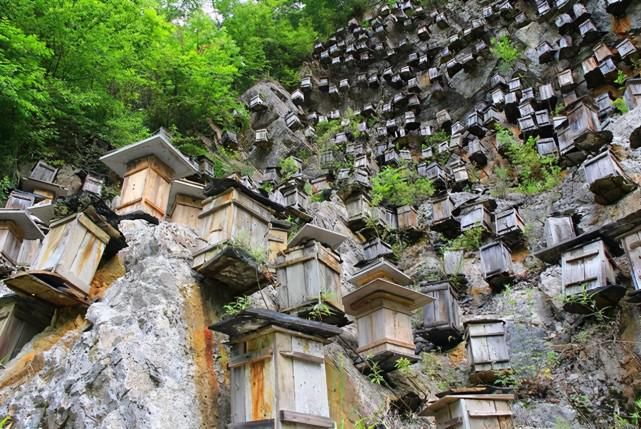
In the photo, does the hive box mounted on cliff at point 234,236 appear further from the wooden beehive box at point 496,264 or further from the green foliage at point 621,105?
the green foliage at point 621,105

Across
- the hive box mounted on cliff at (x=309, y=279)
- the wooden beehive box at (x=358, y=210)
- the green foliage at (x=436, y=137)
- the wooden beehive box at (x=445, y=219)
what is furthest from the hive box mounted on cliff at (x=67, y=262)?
the green foliage at (x=436, y=137)

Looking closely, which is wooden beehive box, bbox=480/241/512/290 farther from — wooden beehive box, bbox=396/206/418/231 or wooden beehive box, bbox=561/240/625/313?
wooden beehive box, bbox=396/206/418/231

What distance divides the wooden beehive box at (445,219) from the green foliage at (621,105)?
18.7ft

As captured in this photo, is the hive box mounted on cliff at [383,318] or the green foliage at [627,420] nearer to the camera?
the green foliage at [627,420]

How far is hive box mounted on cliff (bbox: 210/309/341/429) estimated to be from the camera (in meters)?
5.71

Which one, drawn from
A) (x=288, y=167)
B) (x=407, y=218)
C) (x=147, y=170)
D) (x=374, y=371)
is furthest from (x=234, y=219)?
(x=288, y=167)

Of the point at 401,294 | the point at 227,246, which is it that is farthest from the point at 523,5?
the point at 227,246

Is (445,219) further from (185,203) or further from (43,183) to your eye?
(43,183)

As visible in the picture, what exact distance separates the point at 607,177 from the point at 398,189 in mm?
7637

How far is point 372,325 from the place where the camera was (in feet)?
28.9

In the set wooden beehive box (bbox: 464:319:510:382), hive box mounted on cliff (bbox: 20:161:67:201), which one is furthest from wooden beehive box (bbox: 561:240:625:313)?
hive box mounted on cliff (bbox: 20:161:67:201)

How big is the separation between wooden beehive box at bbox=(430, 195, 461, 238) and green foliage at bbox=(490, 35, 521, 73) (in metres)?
9.45

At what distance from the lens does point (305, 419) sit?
5676mm

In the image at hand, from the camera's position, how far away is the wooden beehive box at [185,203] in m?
11.5
